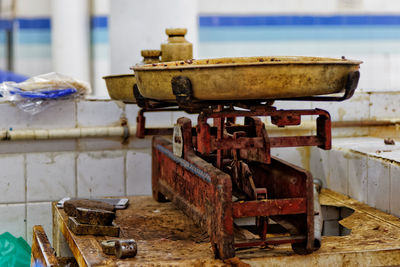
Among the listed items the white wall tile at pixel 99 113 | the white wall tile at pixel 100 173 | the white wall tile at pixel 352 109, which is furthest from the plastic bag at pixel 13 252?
the white wall tile at pixel 352 109

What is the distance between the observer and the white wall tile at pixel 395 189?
272 centimetres

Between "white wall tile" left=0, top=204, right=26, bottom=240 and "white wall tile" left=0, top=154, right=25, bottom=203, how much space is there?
0.13 ft

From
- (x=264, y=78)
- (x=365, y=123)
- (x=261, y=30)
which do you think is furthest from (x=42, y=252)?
(x=261, y=30)

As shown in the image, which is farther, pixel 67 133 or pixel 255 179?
pixel 67 133

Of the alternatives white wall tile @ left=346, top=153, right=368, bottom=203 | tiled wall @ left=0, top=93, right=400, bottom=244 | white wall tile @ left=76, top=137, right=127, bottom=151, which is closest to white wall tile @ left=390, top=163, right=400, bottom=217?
white wall tile @ left=346, top=153, right=368, bottom=203

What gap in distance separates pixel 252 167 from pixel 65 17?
5.02m

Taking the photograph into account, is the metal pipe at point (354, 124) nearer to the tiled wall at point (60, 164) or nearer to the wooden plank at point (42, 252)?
the tiled wall at point (60, 164)

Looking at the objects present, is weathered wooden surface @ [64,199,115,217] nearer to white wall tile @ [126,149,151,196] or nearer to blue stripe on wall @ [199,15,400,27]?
white wall tile @ [126,149,151,196]

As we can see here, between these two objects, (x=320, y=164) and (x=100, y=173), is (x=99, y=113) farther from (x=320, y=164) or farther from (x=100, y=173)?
(x=320, y=164)

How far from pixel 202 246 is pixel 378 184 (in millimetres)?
1010

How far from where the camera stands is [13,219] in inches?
139

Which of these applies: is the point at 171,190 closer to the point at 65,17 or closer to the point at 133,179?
the point at 133,179

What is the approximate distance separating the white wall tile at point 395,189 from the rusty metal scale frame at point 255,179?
62 cm

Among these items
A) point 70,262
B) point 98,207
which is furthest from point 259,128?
point 70,262
